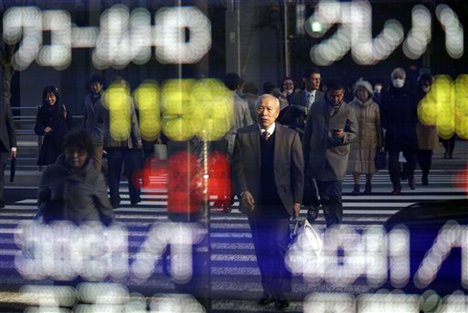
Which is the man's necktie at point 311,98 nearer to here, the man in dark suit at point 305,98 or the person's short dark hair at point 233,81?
the man in dark suit at point 305,98

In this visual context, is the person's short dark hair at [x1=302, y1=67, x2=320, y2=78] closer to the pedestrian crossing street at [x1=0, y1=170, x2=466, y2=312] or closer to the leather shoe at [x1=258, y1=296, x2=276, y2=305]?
the pedestrian crossing street at [x1=0, y1=170, x2=466, y2=312]

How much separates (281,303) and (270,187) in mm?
582

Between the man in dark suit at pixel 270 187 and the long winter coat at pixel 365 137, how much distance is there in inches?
10.9

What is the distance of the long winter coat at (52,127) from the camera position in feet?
17.5

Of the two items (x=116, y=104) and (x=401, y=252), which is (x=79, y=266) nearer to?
(x=116, y=104)

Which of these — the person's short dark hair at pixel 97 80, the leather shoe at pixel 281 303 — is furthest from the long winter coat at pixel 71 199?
the leather shoe at pixel 281 303

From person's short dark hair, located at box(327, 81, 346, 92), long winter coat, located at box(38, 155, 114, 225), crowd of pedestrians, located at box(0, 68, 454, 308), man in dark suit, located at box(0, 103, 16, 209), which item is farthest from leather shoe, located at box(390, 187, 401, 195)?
man in dark suit, located at box(0, 103, 16, 209)

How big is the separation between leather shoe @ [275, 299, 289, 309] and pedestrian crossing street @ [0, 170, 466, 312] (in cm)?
4

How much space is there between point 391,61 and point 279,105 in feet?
1.70

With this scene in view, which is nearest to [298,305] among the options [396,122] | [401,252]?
[401,252]

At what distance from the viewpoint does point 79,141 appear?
561 cm

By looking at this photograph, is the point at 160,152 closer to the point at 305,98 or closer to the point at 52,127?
the point at 52,127

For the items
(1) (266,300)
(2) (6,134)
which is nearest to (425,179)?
(1) (266,300)

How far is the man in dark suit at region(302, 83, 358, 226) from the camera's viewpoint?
5383 mm
